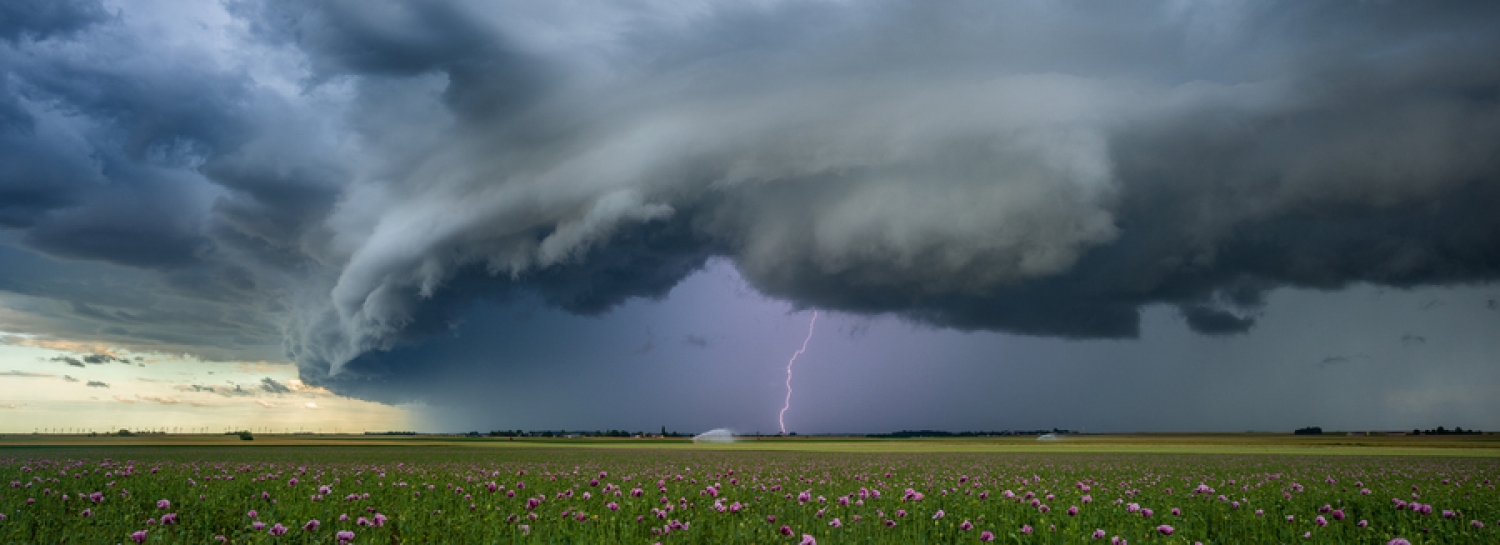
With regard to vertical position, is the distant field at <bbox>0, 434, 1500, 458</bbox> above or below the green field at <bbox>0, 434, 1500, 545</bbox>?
below

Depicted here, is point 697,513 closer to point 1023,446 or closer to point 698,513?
point 698,513

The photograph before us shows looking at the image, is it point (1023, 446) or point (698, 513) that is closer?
point (698, 513)

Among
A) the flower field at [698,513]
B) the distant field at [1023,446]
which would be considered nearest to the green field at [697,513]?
the flower field at [698,513]

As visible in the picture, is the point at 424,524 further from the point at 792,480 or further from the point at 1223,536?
the point at 1223,536

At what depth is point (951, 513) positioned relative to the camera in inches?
513

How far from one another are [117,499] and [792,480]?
15.4 m

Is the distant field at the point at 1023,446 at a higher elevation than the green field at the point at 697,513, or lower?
lower

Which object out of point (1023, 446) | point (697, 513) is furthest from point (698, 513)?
point (1023, 446)

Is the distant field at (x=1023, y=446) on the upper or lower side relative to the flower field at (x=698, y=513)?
lower

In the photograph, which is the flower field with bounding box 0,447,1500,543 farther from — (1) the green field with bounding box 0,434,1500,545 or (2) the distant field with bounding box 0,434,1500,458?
(2) the distant field with bounding box 0,434,1500,458

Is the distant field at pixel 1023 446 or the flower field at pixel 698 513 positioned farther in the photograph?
the distant field at pixel 1023 446

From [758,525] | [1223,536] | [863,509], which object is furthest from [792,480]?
[1223,536]

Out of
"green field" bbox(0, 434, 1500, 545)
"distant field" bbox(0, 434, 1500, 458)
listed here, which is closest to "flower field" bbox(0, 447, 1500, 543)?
"green field" bbox(0, 434, 1500, 545)

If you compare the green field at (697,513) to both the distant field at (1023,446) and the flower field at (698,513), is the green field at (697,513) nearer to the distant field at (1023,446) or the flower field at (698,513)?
the flower field at (698,513)
